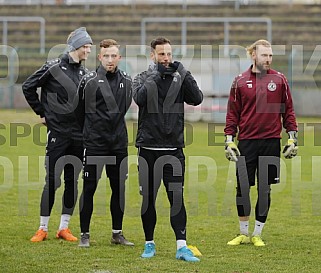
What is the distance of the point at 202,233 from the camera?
9.46m

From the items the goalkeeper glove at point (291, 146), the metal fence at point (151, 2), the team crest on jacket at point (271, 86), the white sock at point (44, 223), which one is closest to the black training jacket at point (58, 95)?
the white sock at point (44, 223)

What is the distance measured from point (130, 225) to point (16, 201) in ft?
7.67

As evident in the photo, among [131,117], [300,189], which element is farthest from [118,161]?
[131,117]

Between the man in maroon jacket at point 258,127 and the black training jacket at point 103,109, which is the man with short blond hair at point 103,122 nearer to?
the black training jacket at point 103,109

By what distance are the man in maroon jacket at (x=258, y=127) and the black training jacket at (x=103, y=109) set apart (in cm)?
116

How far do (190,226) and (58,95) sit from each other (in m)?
2.24

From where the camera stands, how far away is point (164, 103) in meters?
7.95

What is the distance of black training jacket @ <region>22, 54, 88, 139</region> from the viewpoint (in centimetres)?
901

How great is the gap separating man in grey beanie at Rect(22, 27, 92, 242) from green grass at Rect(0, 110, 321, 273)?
1.21 ft

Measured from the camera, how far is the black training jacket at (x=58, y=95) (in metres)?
9.01

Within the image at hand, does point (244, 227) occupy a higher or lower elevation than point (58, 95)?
lower

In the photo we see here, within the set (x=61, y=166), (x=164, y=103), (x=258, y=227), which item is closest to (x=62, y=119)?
(x=61, y=166)

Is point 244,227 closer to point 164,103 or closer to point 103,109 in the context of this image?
point 164,103

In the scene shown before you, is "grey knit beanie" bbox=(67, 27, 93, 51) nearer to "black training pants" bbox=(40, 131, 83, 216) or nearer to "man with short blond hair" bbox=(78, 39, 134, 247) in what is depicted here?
"man with short blond hair" bbox=(78, 39, 134, 247)
